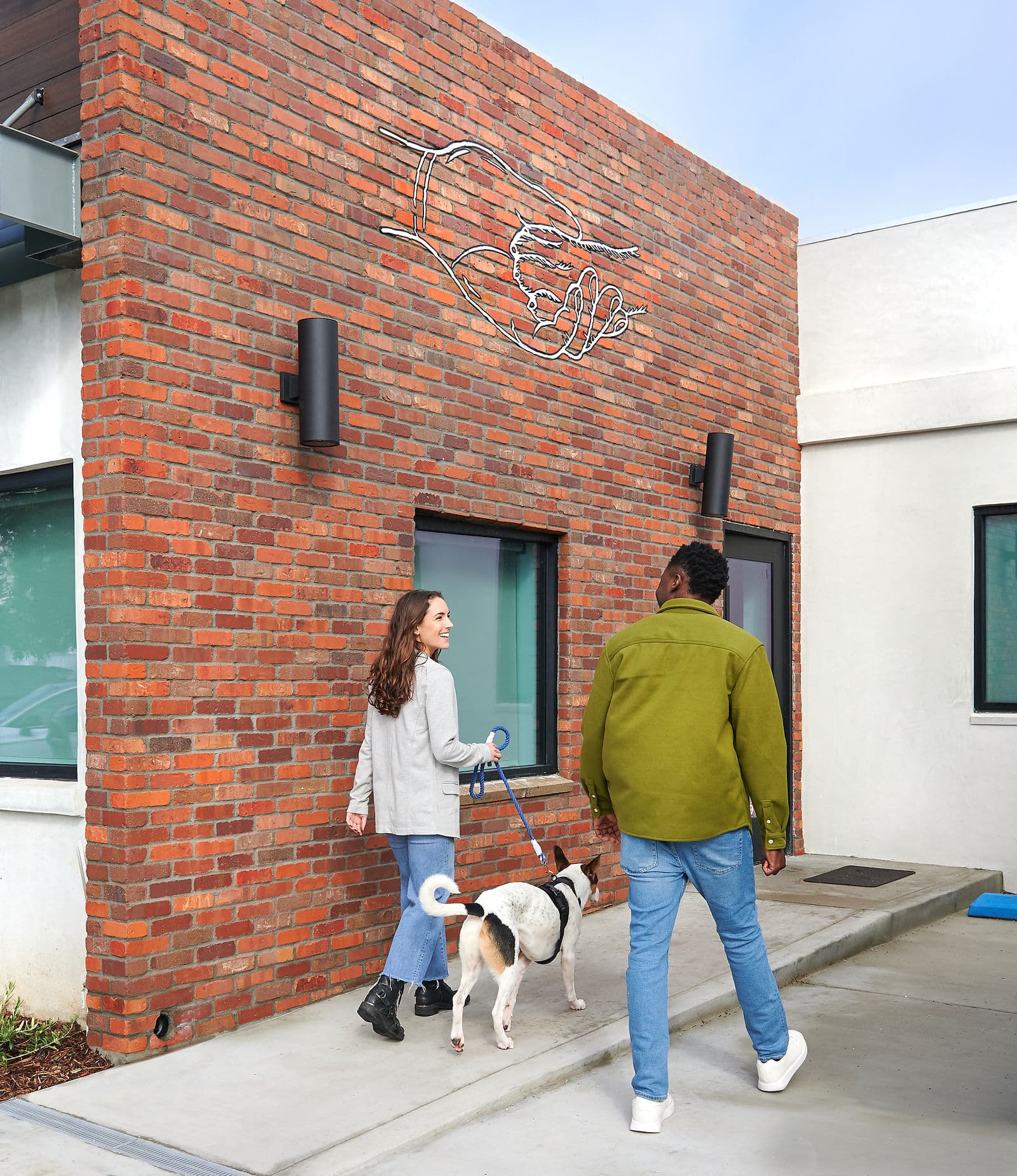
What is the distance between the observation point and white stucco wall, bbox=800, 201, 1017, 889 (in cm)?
889

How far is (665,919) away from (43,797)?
2.72 m

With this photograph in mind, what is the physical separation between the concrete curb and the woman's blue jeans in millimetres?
608

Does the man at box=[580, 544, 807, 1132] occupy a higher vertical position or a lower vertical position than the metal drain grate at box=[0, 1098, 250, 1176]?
higher

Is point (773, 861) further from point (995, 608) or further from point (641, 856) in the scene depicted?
point (995, 608)

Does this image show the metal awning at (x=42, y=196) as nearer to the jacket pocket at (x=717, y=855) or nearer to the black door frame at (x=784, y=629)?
the jacket pocket at (x=717, y=855)

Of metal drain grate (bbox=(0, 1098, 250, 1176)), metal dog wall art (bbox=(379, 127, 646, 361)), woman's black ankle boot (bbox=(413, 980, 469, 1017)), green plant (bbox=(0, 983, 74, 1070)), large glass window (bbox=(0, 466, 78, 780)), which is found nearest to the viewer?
metal drain grate (bbox=(0, 1098, 250, 1176))

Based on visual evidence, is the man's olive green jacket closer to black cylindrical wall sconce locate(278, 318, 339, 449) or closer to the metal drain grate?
the metal drain grate

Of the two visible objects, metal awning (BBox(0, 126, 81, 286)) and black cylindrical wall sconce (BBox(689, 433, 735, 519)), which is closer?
metal awning (BBox(0, 126, 81, 286))

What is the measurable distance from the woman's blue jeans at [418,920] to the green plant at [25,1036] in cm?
139

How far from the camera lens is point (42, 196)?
194 inches

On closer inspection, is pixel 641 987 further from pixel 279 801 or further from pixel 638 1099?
pixel 279 801

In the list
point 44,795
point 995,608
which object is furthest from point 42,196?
point 995,608

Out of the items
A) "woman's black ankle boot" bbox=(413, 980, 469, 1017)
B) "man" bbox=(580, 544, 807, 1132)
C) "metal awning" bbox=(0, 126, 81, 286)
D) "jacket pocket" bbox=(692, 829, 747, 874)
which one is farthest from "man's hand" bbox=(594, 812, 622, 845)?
"metal awning" bbox=(0, 126, 81, 286)

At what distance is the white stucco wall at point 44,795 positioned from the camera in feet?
16.9
